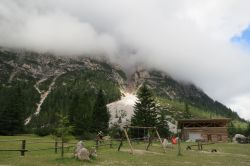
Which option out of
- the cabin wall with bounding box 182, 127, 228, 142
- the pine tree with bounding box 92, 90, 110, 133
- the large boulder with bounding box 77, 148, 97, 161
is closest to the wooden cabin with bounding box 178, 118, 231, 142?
the cabin wall with bounding box 182, 127, 228, 142

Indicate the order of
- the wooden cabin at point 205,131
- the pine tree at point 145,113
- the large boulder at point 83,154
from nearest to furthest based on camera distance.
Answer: the large boulder at point 83,154 < the pine tree at point 145,113 < the wooden cabin at point 205,131

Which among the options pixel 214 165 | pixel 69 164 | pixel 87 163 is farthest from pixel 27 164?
pixel 214 165

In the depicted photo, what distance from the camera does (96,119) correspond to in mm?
101125

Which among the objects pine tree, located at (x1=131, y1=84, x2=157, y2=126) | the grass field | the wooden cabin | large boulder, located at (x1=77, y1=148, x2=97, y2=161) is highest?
pine tree, located at (x1=131, y1=84, x2=157, y2=126)

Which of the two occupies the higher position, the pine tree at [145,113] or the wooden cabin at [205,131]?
the pine tree at [145,113]

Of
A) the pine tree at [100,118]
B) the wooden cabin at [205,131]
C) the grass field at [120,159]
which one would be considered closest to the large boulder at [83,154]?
the grass field at [120,159]

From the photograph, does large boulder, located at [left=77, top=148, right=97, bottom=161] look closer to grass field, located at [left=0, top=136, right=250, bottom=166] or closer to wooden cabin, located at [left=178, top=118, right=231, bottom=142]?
grass field, located at [left=0, top=136, right=250, bottom=166]

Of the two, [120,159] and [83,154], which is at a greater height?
[83,154]

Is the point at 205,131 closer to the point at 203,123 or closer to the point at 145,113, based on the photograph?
the point at 203,123

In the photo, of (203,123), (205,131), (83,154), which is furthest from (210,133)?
(83,154)

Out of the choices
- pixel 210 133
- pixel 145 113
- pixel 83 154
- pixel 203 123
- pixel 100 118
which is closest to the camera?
pixel 83 154

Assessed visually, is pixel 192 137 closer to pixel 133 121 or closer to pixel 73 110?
pixel 133 121

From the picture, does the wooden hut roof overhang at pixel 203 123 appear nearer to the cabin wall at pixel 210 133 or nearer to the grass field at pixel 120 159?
the cabin wall at pixel 210 133

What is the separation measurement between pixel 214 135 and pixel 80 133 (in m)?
42.2
